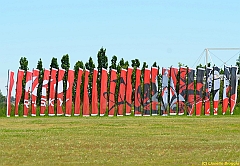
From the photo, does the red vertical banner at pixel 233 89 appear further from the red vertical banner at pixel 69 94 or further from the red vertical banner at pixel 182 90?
the red vertical banner at pixel 69 94

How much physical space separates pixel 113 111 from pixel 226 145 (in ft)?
60.5

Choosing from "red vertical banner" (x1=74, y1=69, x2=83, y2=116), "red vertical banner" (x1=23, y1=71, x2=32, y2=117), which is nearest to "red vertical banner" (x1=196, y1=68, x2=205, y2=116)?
"red vertical banner" (x1=74, y1=69, x2=83, y2=116)

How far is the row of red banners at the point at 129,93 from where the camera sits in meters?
30.3

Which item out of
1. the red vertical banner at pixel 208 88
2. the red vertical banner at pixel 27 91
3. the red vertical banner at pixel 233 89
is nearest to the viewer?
the red vertical banner at pixel 27 91

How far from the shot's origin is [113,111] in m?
30.5

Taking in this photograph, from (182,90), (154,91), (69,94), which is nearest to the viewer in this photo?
(69,94)

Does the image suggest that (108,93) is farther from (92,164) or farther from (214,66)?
(92,164)

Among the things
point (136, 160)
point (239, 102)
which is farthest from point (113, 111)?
point (136, 160)

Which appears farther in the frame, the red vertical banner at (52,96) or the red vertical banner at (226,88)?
the red vertical banner at (226,88)

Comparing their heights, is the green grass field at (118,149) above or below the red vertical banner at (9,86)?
below

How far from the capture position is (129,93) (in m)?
30.6

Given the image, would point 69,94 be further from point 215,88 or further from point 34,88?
point 215,88

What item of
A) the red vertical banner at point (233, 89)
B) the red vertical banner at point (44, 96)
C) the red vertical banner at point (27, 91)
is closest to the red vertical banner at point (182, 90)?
the red vertical banner at point (233, 89)

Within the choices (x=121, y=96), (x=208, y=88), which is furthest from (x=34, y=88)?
(x=208, y=88)
